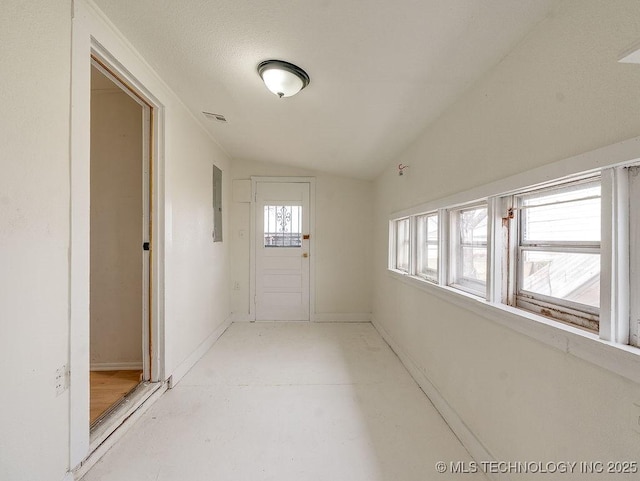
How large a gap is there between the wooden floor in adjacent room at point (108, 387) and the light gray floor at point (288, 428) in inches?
11.2

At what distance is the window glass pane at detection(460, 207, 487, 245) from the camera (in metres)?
1.75

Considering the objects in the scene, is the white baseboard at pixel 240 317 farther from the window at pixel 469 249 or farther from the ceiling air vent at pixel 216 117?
the window at pixel 469 249

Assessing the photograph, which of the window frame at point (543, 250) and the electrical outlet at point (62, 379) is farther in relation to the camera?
the electrical outlet at point (62, 379)

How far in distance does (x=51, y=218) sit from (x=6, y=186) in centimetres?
21

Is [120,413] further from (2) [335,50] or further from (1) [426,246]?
(1) [426,246]

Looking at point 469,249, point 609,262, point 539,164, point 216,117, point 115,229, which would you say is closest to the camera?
point 609,262

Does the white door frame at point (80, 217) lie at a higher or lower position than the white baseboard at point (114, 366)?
higher

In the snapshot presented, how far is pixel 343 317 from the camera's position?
4.15m

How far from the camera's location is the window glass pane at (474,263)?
5.73ft

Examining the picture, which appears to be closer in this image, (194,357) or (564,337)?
(564,337)

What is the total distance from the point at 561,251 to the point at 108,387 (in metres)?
3.06

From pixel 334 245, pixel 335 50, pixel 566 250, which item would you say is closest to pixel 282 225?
pixel 334 245

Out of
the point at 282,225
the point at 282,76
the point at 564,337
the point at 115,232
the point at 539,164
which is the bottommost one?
the point at 564,337

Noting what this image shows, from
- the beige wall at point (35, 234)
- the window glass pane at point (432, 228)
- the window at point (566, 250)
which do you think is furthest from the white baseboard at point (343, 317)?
the beige wall at point (35, 234)
